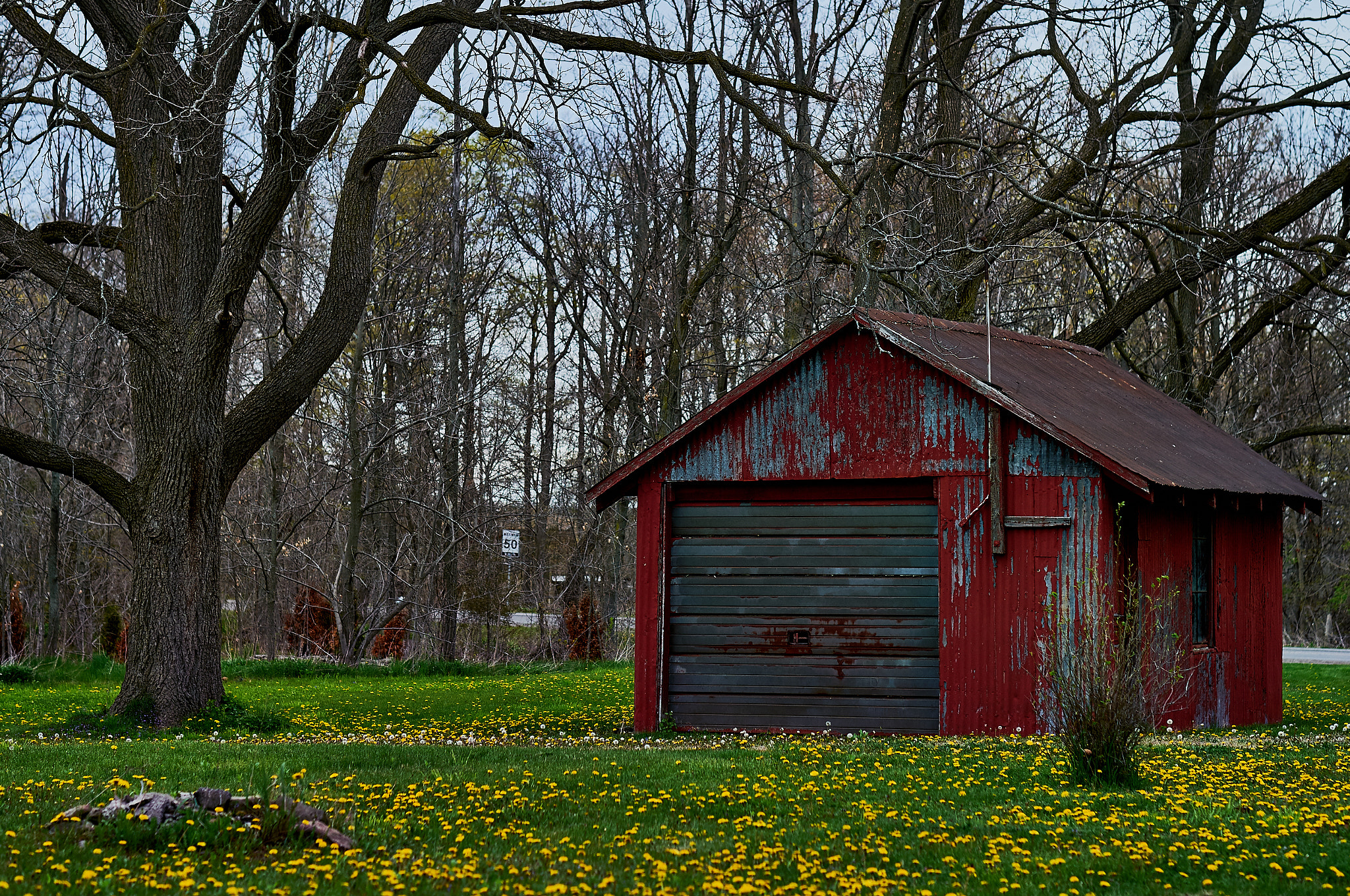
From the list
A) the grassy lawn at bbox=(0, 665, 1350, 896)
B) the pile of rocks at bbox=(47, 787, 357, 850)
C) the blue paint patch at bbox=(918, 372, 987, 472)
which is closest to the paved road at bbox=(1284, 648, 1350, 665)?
the grassy lawn at bbox=(0, 665, 1350, 896)

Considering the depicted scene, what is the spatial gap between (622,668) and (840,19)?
13213 mm

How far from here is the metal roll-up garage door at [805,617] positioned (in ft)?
51.0

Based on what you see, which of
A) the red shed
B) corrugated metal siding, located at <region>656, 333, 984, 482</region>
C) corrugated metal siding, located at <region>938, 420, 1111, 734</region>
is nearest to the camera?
corrugated metal siding, located at <region>938, 420, 1111, 734</region>

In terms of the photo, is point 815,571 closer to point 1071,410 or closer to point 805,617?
point 805,617

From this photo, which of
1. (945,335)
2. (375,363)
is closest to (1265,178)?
(945,335)

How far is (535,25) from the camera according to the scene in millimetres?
14328

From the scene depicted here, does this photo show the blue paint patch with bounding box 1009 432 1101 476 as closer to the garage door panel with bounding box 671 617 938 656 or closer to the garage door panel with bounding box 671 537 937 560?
the garage door panel with bounding box 671 537 937 560

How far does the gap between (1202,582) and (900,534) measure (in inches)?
165

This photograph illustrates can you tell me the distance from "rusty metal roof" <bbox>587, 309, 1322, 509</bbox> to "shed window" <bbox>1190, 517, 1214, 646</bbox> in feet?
2.56

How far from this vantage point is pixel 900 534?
15633mm

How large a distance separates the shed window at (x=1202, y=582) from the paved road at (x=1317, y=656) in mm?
14812

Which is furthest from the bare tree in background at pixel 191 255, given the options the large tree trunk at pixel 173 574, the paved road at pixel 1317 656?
the paved road at pixel 1317 656

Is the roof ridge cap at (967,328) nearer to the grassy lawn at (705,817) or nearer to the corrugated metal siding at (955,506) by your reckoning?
the corrugated metal siding at (955,506)

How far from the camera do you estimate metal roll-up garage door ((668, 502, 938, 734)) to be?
15539 millimetres
